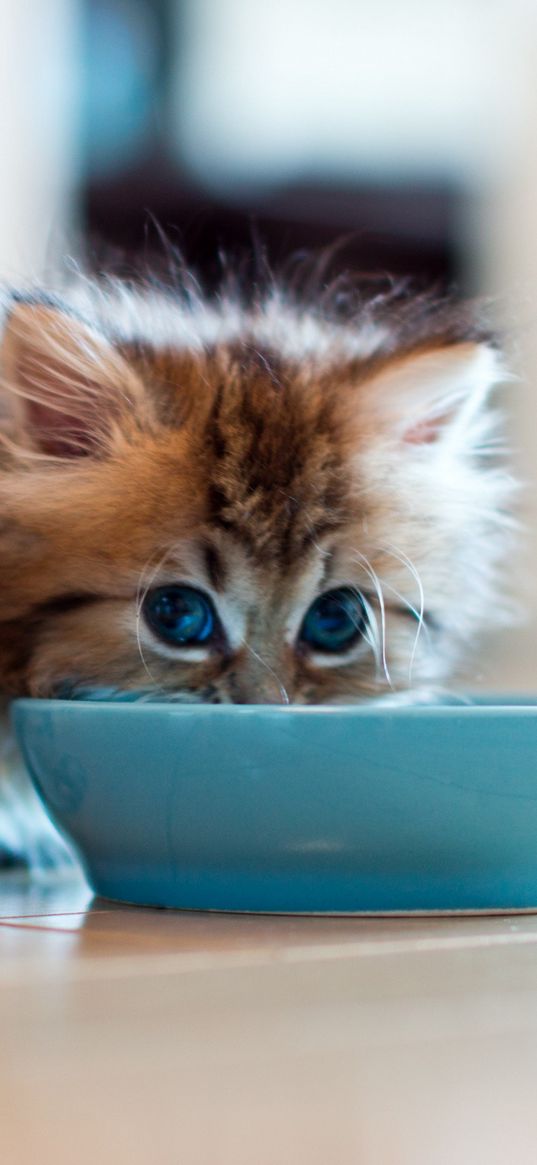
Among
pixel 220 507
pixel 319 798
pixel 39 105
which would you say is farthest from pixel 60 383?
pixel 39 105

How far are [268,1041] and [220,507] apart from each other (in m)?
0.55

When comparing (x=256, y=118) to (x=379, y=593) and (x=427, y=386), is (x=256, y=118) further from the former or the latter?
(x=379, y=593)

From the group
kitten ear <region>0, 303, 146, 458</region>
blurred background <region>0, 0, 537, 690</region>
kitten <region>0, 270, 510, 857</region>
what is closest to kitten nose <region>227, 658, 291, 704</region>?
kitten <region>0, 270, 510, 857</region>

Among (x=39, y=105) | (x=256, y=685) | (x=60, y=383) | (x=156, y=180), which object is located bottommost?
(x=256, y=685)

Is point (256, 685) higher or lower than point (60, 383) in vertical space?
lower

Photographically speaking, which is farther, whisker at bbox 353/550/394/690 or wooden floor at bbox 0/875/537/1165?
whisker at bbox 353/550/394/690

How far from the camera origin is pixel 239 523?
41.5 inches

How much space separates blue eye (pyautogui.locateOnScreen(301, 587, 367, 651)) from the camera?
1.12m

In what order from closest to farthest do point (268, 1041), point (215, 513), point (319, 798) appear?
point (268, 1041) → point (319, 798) → point (215, 513)

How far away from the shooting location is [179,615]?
1081 millimetres

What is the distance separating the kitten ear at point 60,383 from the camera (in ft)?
3.58

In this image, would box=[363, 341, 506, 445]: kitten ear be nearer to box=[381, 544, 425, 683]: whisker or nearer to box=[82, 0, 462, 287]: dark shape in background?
box=[381, 544, 425, 683]: whisker

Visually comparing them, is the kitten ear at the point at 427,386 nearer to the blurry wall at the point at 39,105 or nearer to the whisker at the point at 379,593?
the whisker at the point at 379,593

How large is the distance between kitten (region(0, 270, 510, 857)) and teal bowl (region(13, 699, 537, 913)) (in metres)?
0.19
